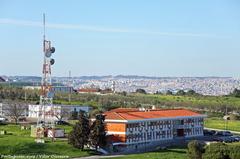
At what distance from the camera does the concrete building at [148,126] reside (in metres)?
51.6

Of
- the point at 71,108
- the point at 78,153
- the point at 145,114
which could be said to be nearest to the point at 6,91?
the point at 71,108

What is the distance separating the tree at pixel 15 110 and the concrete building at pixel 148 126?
62.5ft

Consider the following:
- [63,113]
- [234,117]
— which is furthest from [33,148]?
[234,117]

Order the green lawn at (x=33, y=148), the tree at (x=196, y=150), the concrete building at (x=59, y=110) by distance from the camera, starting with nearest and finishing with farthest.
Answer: the tree at (x=196, y=150) < the green lawn at (x=33, y=148) < the concrete building at (x=59, y=110)

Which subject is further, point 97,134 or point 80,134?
point 97,134

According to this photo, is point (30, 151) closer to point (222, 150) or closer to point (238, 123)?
point (222, 150)

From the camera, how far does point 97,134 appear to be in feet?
156

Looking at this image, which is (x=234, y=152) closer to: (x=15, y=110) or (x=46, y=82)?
(x=46, y=82)

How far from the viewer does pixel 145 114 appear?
55.6 metres

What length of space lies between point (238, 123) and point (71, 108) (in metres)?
22.5

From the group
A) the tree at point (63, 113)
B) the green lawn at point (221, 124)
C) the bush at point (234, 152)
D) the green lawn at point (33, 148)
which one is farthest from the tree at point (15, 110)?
the bush at point (234, 152)

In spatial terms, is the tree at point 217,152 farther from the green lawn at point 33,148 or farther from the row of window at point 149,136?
the row of window at point 149,136

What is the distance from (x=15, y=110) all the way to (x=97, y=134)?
83.8 feet

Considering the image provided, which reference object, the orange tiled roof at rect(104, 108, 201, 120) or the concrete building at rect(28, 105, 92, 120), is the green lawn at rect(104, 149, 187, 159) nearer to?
the orange tiled roof at rect(104, 108, 201, 120)
